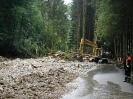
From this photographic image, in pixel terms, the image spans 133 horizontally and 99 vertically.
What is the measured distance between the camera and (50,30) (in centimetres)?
3797

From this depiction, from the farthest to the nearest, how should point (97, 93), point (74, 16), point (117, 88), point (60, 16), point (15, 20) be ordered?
point (74, 16), point (60, 16), point (15, 20), point (117, 88), point (97, 93)

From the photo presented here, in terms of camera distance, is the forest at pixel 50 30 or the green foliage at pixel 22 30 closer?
the forest at pixel 50 30

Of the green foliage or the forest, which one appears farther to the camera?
the green foliage

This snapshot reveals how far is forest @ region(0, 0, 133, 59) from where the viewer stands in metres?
19.2

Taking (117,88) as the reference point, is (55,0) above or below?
above

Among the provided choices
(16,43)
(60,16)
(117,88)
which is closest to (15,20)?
(16,43)

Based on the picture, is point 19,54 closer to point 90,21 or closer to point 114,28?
point 114,28

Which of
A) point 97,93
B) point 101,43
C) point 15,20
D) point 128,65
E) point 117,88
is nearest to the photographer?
point 97,93

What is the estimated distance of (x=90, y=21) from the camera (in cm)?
4472

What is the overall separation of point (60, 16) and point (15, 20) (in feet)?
54.3

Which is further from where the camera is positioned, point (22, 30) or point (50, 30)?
point (50, 30)

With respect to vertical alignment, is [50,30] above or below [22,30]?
above

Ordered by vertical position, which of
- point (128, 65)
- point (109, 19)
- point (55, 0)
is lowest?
point (128, 65)

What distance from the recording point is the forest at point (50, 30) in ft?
62.8
